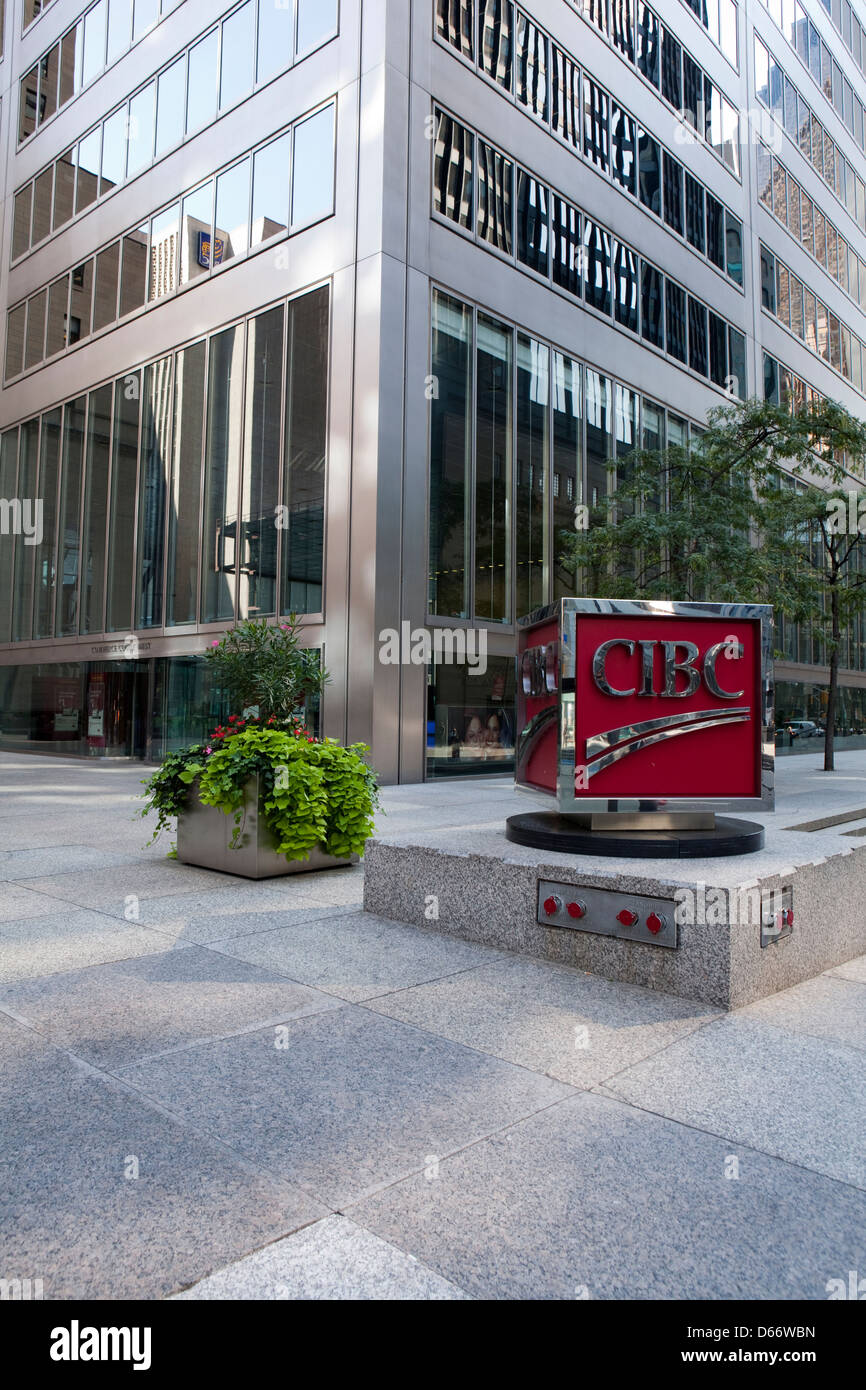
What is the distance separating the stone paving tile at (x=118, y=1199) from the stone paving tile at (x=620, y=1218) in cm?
39

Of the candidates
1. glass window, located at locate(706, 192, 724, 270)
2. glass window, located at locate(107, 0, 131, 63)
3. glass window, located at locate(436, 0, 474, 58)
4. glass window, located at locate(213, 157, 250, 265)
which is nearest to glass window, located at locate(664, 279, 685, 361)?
glass window, located at locate(706, 192, 724, 270)

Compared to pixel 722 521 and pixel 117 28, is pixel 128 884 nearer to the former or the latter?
pixel 722 521

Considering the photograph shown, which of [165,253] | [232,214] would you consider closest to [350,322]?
[232,214]

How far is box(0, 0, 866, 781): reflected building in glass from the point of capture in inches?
762

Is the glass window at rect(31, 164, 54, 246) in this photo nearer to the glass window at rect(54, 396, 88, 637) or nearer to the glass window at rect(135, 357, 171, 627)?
the glass window at rect(54, 396, 88, 637)

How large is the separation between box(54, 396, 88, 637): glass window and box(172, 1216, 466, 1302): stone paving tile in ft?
91.6

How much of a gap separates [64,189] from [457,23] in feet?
52.7

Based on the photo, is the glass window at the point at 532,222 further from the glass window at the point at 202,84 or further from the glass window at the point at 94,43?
the glass window at the point at 94,43

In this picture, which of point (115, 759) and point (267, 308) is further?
point (115, 759)
